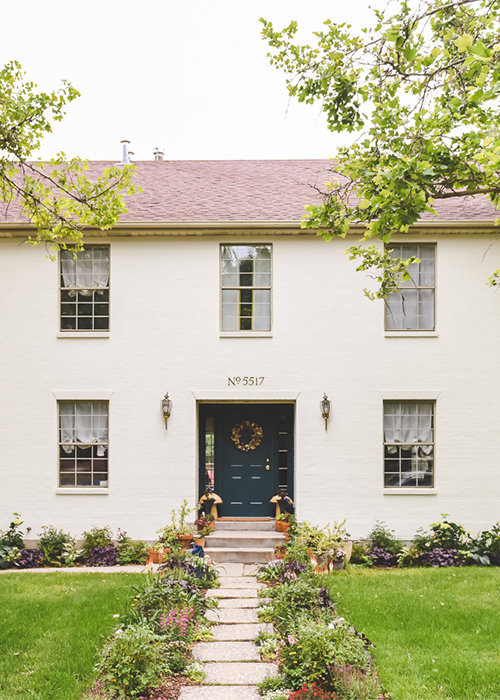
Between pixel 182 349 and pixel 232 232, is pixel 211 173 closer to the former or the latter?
pixel 232 232

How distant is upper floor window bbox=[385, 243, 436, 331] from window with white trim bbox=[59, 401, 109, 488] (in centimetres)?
611

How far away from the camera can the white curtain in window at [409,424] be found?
12.6 m

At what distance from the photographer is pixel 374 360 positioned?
12.6 meters

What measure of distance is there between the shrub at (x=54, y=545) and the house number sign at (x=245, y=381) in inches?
171

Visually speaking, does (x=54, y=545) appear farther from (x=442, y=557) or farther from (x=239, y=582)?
(x=442, y=557)

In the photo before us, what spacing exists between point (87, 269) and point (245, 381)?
399 cm

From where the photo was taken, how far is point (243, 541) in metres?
12.1

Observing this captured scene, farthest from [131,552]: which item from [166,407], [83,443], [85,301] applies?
[85,301]

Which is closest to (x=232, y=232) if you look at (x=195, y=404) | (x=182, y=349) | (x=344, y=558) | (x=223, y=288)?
(x=223, y=288)

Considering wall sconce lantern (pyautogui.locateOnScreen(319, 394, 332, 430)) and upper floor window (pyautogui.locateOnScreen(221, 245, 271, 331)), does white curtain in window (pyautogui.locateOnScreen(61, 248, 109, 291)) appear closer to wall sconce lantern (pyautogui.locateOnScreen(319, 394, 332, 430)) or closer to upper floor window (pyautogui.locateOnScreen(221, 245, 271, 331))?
upper floor window (pyautogui.locateOnScreen(221, 245, 271, 331))

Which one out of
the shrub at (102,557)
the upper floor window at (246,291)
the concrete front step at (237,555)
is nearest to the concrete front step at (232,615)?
the concrete front step at (237,555)

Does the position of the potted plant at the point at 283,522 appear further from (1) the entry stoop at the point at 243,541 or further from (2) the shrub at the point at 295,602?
(2) the shrub at the point at 295,602

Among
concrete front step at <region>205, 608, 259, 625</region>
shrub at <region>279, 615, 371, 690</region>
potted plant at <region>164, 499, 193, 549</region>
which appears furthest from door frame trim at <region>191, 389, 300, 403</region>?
shrub at <region>279, 615, 371, 690</region>

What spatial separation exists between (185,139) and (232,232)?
9.51 metres
